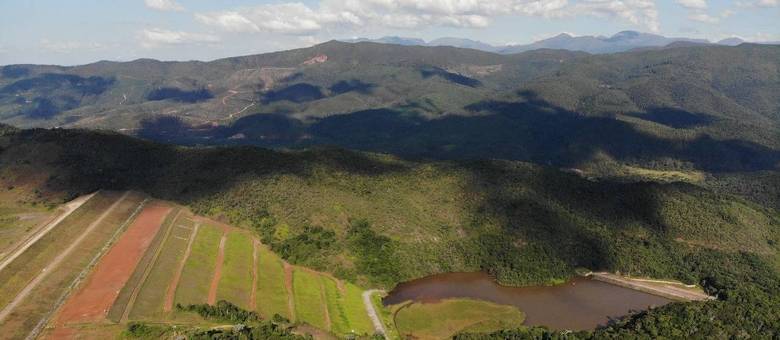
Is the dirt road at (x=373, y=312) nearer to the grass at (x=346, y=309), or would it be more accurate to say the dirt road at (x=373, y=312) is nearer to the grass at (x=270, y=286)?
the grass at (x=346, y=309)

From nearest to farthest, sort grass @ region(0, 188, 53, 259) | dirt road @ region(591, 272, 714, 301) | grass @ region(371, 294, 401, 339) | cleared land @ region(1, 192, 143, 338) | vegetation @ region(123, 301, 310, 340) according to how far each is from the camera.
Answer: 1. vegetation @ region(123, 301, 310, 340)
2. cleared land @ region(1, 192, 143, 338)
3. grass @ region(371, 294, 401, 339)
4. grass @ region(0, 188, 53, 259)
5. dirt road @ region(591, 272, 714, 301)

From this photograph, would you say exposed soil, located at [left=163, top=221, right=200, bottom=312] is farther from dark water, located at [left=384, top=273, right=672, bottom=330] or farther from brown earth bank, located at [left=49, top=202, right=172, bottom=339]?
dark water, located at [left=384, top=273, right=672, bottom=330]

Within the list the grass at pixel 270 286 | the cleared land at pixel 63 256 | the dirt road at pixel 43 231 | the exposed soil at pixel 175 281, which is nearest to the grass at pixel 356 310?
the grass at pixel 270 286

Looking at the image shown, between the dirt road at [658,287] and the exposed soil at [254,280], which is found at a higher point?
the exposed soil at [254,280]

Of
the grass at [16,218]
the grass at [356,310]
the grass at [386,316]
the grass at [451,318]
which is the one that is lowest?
the grass at [451,318]

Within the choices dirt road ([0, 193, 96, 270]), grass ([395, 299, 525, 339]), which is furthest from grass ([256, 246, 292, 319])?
dirt road ([0, 193, 96, 270])

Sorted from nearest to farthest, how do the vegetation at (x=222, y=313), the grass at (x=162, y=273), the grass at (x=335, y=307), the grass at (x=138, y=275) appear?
the grass at (x=138, y=275)
the grass at (x=162, y=273)
the vegetation at (x=222, y=313)
the grass at (x=335, y=307)

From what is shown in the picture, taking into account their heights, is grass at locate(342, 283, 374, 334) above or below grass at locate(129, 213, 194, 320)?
below
